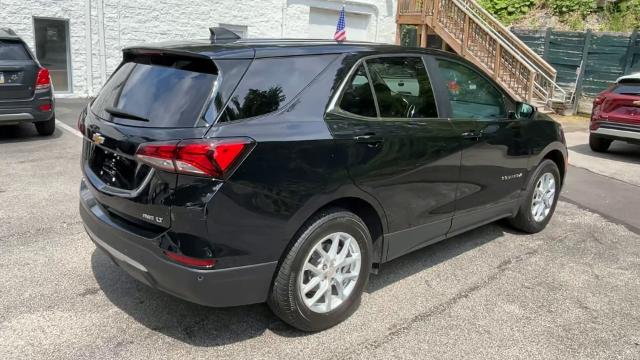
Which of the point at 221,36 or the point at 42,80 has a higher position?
the point at 221,36

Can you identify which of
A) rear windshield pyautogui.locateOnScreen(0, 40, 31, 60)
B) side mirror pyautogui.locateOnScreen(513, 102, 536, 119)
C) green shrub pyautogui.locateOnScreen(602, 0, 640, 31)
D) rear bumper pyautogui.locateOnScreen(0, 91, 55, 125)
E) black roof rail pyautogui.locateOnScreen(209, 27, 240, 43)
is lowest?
rear bumper pyautogui.locateOnScreen(0, 91, 55, 125)

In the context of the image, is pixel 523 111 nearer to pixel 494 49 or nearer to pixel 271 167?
pixel 271 167

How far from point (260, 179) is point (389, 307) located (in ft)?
4.79

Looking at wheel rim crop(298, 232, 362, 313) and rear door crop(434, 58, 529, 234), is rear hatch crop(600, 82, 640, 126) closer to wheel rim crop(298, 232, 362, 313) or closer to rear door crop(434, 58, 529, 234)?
rear door crop(434, 58, 529, 234)

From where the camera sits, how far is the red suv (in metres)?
9.34

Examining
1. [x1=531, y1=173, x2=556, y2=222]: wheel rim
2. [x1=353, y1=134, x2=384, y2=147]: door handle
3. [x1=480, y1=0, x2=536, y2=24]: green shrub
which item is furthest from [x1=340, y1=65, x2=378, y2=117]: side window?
[x1=480, y1=0, x2=536, y2=24]: green shrub

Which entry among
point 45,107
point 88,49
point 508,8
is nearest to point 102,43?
point 88,49

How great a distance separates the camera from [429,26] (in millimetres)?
17000

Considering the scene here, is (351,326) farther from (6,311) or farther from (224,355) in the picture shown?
(6,311)

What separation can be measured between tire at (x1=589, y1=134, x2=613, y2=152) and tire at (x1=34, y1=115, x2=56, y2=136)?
959cm

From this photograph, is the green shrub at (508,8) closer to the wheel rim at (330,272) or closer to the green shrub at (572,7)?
the green shrub at (572,7)

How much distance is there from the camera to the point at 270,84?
306 centimetres

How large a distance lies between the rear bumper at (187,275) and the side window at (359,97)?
1106 mm

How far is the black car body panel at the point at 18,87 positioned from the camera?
7.96 m
